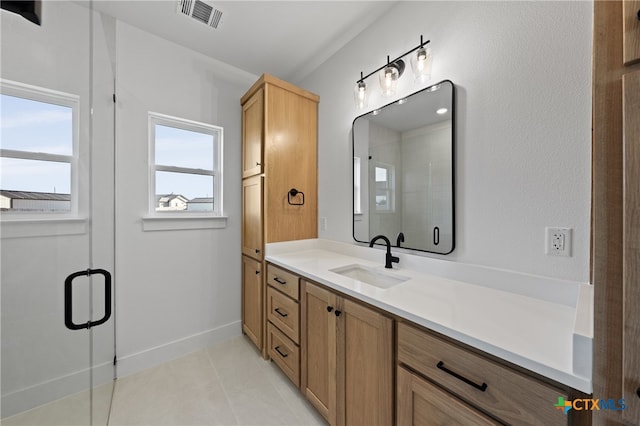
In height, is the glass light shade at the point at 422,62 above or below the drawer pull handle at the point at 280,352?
above

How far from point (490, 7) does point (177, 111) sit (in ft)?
7.50

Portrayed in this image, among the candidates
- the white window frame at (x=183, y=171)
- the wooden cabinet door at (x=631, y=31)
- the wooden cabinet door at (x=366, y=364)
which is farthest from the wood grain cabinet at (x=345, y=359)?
the white window frame at (x=183, y=171)

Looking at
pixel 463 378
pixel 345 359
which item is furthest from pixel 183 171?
pixel 463 378

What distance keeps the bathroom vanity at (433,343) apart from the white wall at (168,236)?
0.91 meters

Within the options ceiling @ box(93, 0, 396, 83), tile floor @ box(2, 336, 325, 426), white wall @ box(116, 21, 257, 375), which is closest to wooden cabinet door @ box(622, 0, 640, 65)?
ceiling @ box(93, 0, 396, 83)

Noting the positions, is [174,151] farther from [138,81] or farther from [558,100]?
[558,100]

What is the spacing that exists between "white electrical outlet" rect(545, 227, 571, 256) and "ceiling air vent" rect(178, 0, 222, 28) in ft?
7.93

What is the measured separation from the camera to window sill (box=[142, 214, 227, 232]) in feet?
6.47

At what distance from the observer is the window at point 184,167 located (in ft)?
6.73

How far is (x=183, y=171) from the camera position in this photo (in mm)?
2191

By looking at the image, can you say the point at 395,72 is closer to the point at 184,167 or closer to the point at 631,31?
the point at 631,31

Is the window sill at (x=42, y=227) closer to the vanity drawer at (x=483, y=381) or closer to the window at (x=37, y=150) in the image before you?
the window at (x=37, y=150)

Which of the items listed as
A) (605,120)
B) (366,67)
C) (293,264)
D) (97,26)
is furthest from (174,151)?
(605,120)

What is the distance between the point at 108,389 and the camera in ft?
5.32
